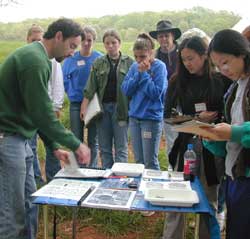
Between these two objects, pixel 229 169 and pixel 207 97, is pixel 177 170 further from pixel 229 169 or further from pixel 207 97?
pixel 229 169

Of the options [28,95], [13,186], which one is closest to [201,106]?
[28,95]

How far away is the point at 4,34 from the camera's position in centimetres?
1215

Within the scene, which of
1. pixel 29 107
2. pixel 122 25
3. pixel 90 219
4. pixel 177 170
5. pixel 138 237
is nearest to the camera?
pixel 29 107

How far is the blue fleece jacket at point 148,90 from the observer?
3236 millimetres

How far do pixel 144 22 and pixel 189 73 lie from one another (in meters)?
8.74

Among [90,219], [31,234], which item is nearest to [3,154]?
[31,234]

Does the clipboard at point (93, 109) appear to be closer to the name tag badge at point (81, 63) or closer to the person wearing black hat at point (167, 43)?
the name tag badge at point (81, 63)

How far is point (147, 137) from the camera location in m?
3.30

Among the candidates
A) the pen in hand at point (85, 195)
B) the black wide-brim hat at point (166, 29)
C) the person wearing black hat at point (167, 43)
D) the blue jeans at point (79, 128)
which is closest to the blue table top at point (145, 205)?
the pen in hand at point (85, 195)

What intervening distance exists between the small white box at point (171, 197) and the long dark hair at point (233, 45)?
0.70 m

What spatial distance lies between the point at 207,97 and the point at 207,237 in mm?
922

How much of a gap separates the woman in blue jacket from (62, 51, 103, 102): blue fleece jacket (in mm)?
675

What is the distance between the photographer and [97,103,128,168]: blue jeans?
12.0 ft

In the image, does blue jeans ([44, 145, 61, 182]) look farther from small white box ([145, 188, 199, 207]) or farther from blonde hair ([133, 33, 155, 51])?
small white box ([145, 188, 199, 207])
